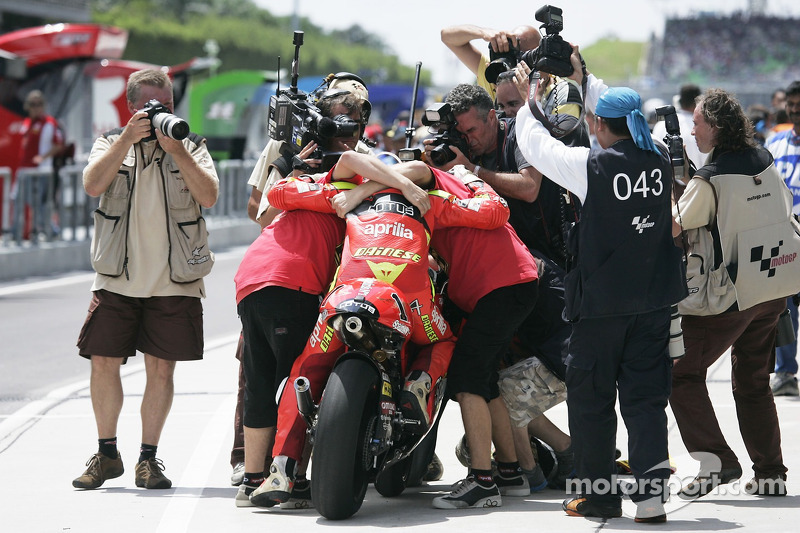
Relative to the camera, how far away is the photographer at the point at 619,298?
18.2ft

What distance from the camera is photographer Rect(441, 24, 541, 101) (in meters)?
7.41

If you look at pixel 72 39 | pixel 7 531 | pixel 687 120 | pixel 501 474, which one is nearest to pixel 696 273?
pixel 501 474

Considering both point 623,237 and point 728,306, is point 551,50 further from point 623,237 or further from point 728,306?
point 728,306

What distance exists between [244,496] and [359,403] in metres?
0.99

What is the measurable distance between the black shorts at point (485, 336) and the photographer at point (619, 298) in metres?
0.45

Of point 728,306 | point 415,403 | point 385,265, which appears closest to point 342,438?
point 415,403

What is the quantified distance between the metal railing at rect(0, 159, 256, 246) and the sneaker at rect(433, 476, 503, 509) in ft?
38.2

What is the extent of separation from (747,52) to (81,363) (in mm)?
71181

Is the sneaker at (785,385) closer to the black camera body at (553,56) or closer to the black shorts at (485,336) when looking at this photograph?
the black shorts at (485,336)

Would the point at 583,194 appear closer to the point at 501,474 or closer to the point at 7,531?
the point at 501,474

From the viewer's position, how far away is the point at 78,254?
1792 cm

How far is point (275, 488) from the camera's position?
5.79 metres

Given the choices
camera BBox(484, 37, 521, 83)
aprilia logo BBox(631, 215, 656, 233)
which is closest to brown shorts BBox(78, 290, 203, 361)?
camera BBox(484, 37, 521, 83)

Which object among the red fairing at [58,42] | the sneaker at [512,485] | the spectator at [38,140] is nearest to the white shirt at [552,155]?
the sneaker at [512,485]
